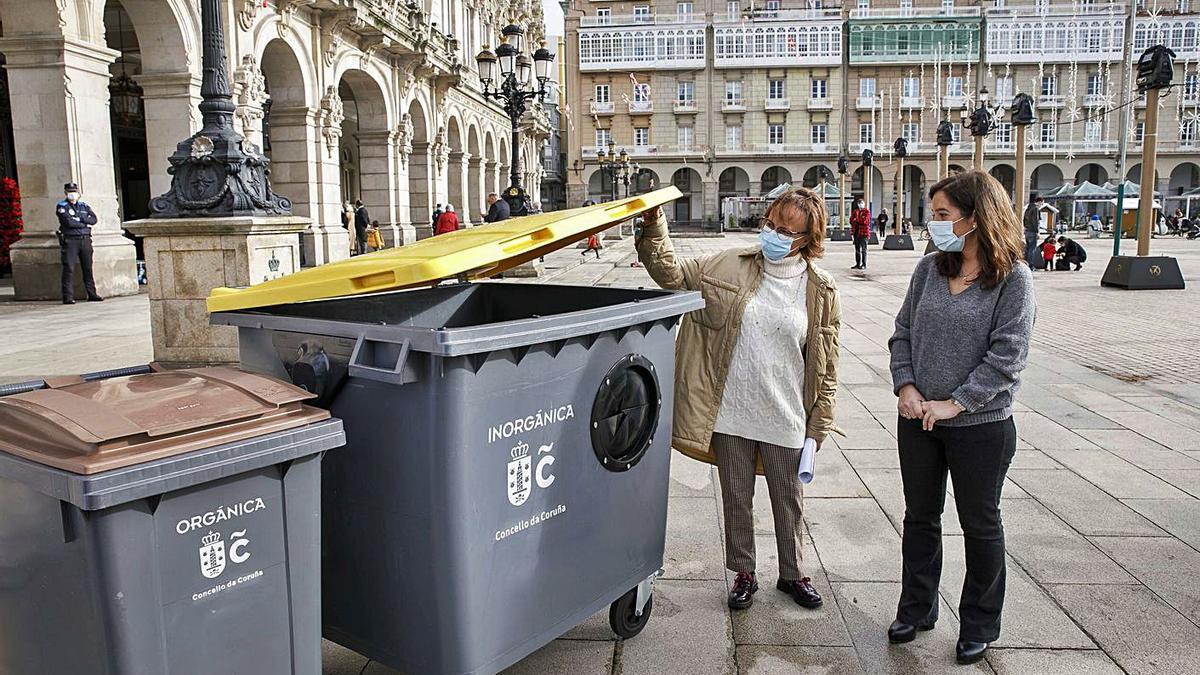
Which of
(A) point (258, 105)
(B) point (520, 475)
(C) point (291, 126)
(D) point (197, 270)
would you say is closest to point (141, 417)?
(B) point (520, 475)

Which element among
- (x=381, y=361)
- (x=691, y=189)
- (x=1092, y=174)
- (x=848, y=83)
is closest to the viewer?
(x=381, y=361)

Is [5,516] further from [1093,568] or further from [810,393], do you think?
[1093,568]

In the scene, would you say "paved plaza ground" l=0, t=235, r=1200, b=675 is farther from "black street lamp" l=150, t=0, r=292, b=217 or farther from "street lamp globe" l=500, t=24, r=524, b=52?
"street lamp globe" l=500, t=24, r=524, b=52

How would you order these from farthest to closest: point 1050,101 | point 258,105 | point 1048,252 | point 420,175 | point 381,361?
point 1050,101 < point 420,175 < point 1048,252 < point 258,105 < point 381,361

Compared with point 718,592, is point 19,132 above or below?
above

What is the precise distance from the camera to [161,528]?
6.77 ft

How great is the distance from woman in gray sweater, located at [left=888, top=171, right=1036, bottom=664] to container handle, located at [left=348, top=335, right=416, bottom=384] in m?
1.88

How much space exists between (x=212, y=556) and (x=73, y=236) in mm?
13428

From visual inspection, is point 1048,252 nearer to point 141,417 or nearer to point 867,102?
point 141,417

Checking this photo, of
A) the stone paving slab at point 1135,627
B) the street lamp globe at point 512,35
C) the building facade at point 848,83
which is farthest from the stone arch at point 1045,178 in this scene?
the stone paving slab at point 1135,627

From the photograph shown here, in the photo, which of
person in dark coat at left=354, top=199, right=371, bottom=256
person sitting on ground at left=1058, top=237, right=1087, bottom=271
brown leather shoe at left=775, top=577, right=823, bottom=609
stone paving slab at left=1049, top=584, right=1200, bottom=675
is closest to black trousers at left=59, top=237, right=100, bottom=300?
person in dark coat at left=354, top=199, right=371, bottom=256

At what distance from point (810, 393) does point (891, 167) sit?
7296 cm

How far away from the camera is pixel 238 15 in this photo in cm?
1747

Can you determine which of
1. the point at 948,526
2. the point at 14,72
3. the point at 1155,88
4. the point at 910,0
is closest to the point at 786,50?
the point at 910,0
